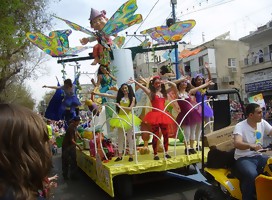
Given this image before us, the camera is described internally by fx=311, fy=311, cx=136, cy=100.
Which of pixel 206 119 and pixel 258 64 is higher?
pixel 258 64

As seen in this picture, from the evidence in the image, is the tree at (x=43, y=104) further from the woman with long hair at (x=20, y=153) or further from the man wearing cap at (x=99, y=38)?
the woman with long hair at (x=20, y=153)

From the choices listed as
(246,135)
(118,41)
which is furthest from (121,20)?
(246,135)

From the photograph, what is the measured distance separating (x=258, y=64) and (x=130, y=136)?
2567cm

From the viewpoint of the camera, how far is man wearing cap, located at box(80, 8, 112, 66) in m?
7.71

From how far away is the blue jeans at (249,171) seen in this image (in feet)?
11.2

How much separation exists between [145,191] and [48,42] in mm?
4631

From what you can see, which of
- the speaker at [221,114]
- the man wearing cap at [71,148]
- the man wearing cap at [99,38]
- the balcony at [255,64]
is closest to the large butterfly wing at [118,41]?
the man wearing cap at [99,38]

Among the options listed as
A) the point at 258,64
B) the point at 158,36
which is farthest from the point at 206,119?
the point at 258,64

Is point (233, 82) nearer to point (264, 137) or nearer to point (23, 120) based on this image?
point (264, 137)

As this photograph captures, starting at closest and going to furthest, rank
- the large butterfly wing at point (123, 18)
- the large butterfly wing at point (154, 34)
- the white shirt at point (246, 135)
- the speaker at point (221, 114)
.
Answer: the white shirt at point (246, 135), the speaker at point (221, 114), the large butterfly wing at point (123, 18), the large butterfly wing at point (154, 34)

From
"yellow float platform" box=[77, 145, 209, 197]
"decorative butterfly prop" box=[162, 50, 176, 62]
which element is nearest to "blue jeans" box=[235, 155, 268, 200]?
"yellow float platform" box=[77, 145, 209, 197]

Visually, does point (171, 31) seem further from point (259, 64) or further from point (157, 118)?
point (259, 64)

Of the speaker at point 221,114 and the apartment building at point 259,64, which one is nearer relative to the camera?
the speaker at point 221,114

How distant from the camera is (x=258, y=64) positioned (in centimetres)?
2856
